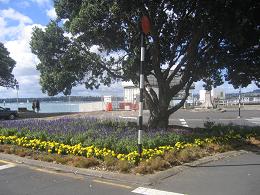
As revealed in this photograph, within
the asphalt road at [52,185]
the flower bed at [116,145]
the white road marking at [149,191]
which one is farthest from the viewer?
the flower bed at [116,145]

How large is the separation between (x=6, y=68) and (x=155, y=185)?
143ft

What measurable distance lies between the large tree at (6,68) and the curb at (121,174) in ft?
126

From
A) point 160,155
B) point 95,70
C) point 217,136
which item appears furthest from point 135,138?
point 95,70

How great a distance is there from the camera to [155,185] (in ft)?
30.7

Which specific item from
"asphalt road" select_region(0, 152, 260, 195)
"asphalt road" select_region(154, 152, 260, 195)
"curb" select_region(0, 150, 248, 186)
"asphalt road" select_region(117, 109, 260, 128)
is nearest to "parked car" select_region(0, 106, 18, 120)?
"asphalt road" select_region(117, 109, 260, 128)

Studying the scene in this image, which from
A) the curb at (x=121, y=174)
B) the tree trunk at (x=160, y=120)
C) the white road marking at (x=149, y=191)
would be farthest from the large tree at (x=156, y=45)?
the white road marking at (x=149, y=191)

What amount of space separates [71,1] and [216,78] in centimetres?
674

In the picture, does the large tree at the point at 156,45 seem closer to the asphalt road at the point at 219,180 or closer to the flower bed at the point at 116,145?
the flower bed at the point at 116,145

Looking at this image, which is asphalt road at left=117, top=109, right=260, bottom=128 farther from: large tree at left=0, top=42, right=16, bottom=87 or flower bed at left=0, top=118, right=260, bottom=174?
large tree at left=0, top=42, right=16, bottom=87

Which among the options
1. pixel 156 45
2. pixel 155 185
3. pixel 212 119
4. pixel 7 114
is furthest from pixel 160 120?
pixel 7 114

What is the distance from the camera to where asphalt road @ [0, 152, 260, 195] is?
890 cm

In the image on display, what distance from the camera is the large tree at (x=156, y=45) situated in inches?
588

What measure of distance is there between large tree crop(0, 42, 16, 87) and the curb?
3836cm

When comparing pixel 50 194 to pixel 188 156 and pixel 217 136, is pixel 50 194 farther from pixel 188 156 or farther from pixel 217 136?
pixel 217 136
